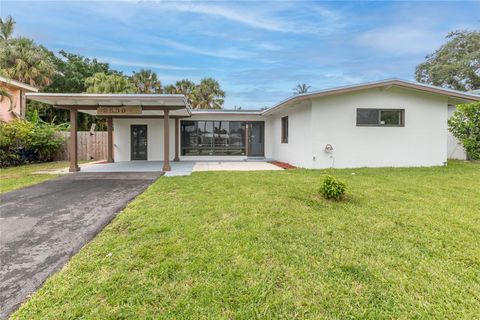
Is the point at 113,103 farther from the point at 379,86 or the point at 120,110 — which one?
the point at 379,86

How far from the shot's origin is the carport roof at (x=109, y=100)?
849 centimetres

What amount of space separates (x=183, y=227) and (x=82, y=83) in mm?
26529

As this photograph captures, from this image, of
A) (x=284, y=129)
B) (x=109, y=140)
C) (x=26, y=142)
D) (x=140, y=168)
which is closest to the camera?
(x=140, y=168)

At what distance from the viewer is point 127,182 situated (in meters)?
7.41

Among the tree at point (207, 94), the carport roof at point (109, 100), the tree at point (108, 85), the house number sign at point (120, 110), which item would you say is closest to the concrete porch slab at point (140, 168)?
the house number sign at point (120, 110)

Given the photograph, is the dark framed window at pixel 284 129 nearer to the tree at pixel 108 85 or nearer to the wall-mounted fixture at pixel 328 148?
the wall-mounted fixture at pixel 328 148

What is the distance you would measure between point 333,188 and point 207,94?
22.4 meters

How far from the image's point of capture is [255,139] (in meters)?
15.6

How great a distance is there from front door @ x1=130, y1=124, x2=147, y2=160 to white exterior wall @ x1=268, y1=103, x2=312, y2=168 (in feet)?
24.5

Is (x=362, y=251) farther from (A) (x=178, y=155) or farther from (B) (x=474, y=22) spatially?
(B) (x=474, y=22)

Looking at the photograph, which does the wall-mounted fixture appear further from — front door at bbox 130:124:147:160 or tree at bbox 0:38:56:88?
tree at bbox 0:38:56:88

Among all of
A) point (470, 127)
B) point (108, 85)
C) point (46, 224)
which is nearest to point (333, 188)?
point (470, 127)

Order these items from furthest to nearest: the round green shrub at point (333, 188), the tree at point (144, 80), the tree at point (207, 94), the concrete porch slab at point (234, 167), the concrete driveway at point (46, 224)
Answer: the tree at point (207, 94)
the tree at point (144, 80)
the concrete porch slab at point (234, 167)
the round green shrub at point (333, 188)
the concrete driveway at point (46, 224)

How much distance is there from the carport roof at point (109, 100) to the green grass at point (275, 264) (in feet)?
15.1
